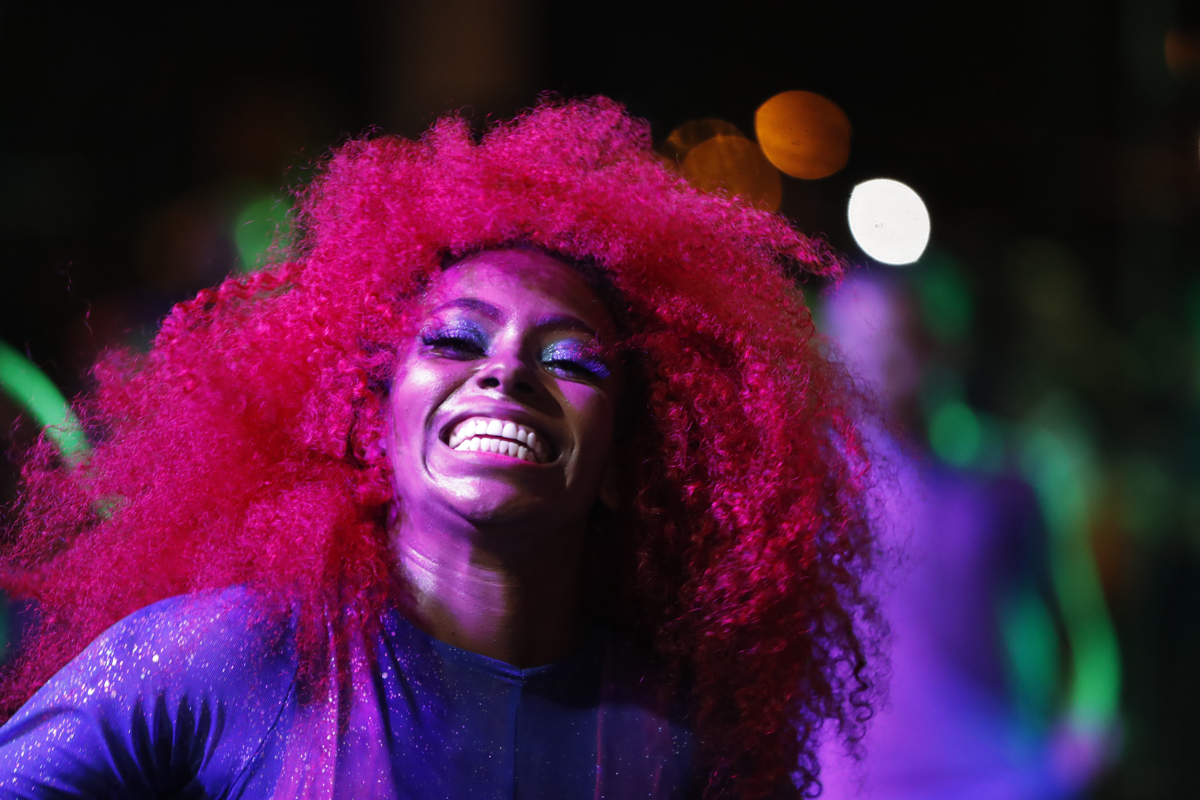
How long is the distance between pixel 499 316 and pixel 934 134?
3.70 meters

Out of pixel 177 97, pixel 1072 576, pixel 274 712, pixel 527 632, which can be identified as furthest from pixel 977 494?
pixel 177 97

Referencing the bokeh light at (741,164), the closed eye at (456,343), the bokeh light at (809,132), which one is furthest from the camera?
the bokeh light at (809,132)

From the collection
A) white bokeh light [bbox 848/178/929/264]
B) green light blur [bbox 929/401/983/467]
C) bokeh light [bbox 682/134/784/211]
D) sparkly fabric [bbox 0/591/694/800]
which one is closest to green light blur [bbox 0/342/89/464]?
sparkly fabric [bbox 0/591/694/800]

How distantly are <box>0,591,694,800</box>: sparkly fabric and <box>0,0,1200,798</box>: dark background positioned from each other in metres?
2.43

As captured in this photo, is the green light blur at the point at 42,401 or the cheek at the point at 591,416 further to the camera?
the green light blur at the point at 42,401

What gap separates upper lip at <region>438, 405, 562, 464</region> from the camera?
1.74 metres

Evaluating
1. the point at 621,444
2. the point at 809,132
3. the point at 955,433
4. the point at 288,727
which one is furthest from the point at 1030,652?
the point at 288,727

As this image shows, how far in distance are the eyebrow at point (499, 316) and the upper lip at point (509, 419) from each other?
0.19m

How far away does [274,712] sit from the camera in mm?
1603

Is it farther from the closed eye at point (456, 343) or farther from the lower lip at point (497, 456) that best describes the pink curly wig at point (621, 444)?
the lower lip at point (497, 456)

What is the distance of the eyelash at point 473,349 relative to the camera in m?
1.83

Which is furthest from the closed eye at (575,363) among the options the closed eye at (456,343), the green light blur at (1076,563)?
the green light blur at (1076,563)

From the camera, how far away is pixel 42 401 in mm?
2744

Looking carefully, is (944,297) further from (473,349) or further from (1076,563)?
→ (473,349)
